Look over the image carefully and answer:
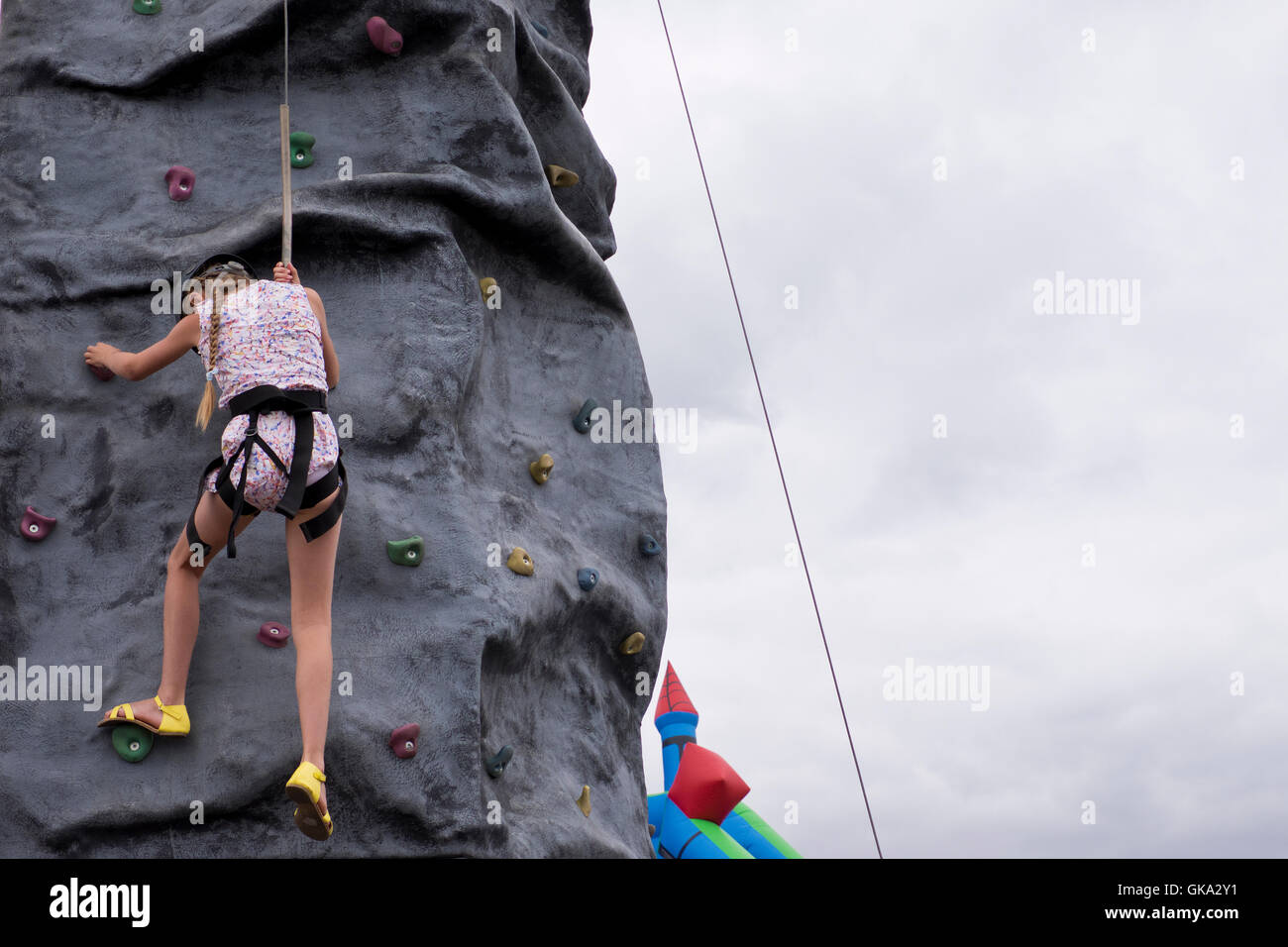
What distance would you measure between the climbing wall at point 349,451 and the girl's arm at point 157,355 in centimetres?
34

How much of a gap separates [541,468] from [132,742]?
76.6 inches

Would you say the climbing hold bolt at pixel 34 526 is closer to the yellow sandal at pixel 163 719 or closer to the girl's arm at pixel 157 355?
the girl's arm at pixel 157 355

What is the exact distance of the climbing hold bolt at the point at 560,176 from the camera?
6379mm

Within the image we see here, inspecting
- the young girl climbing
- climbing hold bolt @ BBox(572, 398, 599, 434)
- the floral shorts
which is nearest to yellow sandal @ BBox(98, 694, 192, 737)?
the young girl climbing

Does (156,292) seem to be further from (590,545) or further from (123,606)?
(590,545)

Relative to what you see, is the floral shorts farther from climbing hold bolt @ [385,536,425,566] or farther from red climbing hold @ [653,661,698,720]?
red climbing hold @ [653,661,698,720]

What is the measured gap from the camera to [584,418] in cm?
600

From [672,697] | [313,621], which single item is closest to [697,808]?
[672,697]

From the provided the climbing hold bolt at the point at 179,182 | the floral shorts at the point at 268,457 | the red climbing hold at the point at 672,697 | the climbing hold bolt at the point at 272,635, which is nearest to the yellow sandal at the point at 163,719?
the climbing hold bolt at the point at 272,635

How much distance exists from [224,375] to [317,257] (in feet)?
3.97

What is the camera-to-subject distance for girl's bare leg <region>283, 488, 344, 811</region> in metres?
4.08

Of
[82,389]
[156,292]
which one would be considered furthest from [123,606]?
[156,292]
